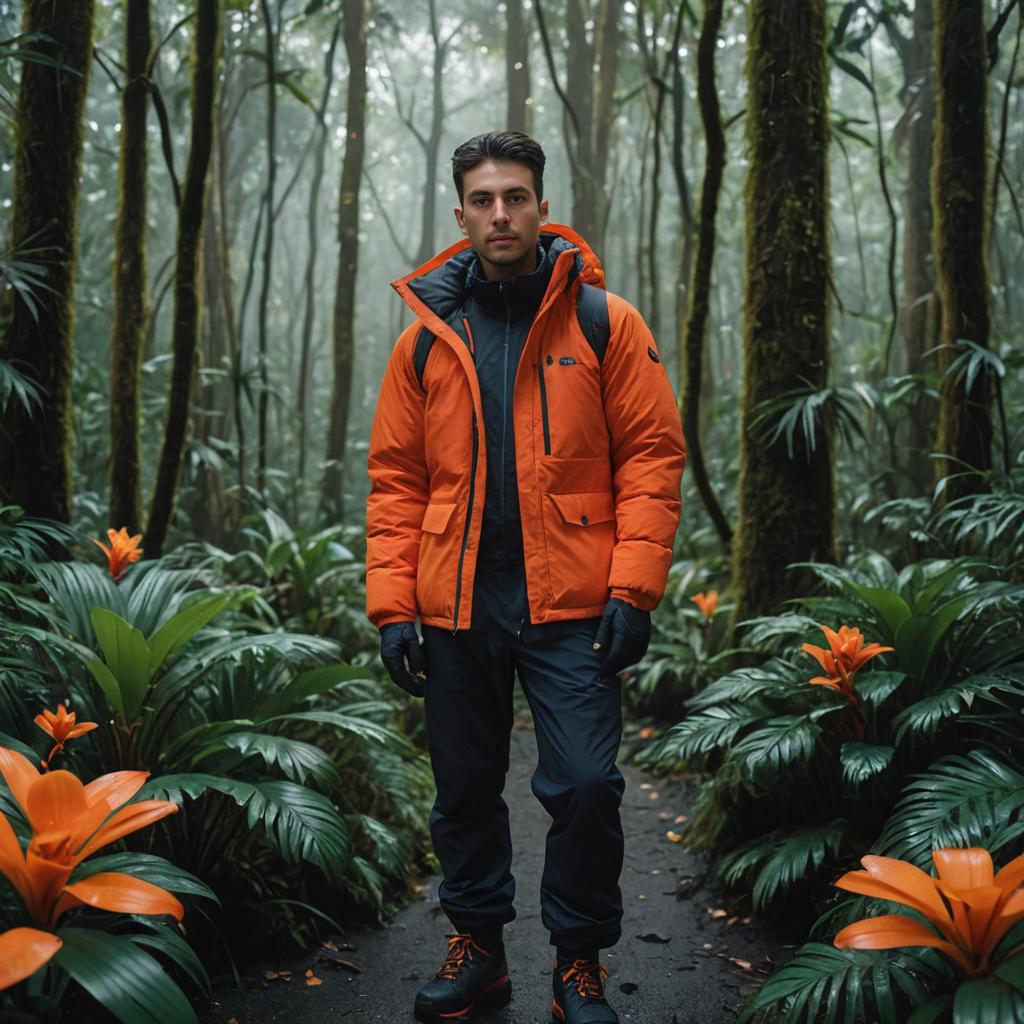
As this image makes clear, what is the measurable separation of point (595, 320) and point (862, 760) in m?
1.62

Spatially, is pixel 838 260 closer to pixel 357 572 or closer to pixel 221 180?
pixel 221 180

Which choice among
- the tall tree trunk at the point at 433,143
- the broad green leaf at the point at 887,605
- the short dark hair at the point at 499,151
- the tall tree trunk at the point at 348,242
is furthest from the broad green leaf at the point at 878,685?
the tall tree trunk at the point at 433,143

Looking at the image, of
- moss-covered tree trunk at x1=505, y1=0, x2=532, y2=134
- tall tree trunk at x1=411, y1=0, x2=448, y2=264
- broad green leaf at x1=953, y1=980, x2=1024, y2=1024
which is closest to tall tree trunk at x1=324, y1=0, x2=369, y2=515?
moss-covered tree trunk at x1=505, y1=0, x2=532, y2=134

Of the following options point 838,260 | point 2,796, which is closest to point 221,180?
point 2,796

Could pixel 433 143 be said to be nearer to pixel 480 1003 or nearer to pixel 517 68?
pixel 517 68

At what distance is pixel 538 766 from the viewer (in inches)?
104

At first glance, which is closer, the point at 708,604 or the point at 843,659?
the point at 843,659

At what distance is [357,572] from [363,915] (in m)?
3.63

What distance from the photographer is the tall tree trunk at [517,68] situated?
37.7 ft

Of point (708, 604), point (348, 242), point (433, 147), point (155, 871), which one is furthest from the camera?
point (433, 147)

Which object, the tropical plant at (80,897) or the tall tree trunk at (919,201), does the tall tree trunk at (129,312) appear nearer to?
the tropical plant at (80,897)

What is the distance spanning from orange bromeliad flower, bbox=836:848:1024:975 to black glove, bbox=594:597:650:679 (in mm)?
777

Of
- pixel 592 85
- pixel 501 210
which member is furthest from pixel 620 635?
pixel 592 85

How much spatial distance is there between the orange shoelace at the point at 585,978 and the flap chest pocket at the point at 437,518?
49.6 inches
